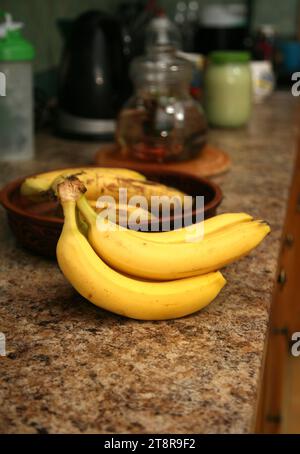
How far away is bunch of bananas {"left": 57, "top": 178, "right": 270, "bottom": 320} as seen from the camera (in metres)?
0.68

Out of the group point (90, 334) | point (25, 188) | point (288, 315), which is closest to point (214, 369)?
point (90, 334)

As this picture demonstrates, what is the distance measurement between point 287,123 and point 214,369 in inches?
58.4

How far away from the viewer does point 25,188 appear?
3.01ft

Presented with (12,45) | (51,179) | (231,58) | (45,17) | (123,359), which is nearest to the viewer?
(123,359)

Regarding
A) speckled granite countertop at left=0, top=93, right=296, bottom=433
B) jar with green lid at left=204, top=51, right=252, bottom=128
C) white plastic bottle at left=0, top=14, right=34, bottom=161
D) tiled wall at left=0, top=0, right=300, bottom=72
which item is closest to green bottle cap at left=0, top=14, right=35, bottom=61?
white plastic bottle at left=0, top=14, right=34, bottom=161

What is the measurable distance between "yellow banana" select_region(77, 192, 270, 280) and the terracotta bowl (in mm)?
105

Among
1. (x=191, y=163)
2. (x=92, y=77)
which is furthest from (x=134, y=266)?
(x=92, y=77)

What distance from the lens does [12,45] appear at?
4.29 ft

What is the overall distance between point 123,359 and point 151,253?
0.12 metres

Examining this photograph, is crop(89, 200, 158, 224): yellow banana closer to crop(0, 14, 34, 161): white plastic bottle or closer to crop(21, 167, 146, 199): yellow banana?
crop(21, 167, 146, 199): yellow banana

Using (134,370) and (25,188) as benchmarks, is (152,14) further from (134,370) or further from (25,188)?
(134,370)

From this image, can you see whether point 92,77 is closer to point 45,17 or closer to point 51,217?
point 45,17

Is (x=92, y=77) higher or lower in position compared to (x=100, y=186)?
higher

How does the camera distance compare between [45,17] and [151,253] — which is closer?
[151,253]
